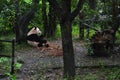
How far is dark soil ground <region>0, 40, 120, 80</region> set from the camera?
9.97 meters

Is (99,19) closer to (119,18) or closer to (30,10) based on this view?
(119,18)

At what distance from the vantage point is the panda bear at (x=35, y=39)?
53.1ft

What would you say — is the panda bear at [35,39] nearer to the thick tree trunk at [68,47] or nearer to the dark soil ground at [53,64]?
the dark soil ground at [53,64]

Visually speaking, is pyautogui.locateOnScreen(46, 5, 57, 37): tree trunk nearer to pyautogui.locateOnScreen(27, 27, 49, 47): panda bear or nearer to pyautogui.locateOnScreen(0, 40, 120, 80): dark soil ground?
pyautogui.locateOnScreen(27, 27, 49, 47): panda bear

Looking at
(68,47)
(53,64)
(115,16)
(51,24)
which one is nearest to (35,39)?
(51,24)

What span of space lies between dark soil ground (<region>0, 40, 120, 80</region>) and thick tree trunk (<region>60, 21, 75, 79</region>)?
31.7 inches

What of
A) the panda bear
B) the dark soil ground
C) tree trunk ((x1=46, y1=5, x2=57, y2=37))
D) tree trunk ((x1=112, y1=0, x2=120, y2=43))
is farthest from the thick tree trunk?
tree trunk ((x1=46, y1=5, x2=57, y2=37))

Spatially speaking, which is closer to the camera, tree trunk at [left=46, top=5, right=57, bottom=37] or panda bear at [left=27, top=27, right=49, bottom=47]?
panda bear at [left=27, top=27, right=49, bottom=47]

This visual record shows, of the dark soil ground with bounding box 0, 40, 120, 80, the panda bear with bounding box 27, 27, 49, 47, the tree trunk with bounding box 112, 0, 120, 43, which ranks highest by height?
the tree trunk with bounding box 112, 0, 120, 43

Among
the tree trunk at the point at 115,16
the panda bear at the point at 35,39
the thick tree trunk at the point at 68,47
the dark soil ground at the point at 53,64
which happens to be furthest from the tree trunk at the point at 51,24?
the thick tree trunk at the point at 68,47

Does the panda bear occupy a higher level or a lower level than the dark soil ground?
higher

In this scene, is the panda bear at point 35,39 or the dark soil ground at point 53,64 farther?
the panda bear at point 35,39

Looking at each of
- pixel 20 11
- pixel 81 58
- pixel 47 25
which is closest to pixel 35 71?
pixel 81 58

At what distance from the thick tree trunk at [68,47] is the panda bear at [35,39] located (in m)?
7.55
